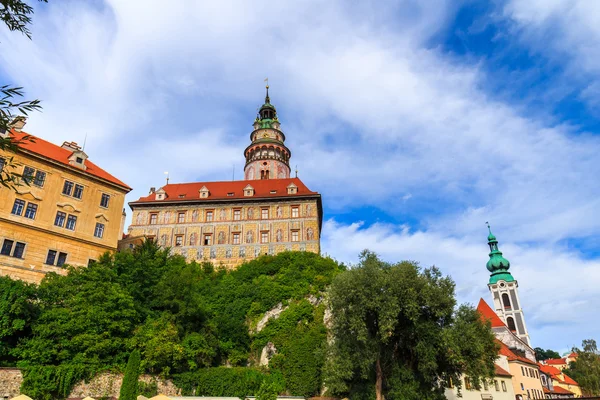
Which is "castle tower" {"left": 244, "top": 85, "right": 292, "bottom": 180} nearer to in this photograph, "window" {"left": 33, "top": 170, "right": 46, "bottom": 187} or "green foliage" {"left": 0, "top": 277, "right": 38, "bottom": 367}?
"window" {"left": 33, "top": 170, "right": 46, "bottom": 187}

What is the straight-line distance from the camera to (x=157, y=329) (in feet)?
80.8

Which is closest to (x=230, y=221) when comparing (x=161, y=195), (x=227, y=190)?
(x=227, y=190)

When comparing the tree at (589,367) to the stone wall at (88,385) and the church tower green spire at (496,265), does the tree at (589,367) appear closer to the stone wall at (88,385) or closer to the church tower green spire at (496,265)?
the church tower green spire at (496,265)

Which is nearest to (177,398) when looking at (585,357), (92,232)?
(92,232)

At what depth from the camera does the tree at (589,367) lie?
2222 inches

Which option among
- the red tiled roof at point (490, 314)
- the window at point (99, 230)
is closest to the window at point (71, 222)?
the window at point (99, 230)

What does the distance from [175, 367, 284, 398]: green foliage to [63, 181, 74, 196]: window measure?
1767cm

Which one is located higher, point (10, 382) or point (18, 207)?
point (18, 207)

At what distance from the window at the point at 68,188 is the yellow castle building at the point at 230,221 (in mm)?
12683

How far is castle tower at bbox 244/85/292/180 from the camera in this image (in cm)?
5969

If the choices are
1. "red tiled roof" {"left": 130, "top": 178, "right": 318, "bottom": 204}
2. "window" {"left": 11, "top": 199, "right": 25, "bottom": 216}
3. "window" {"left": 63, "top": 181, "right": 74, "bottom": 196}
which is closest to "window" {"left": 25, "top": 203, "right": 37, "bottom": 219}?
"window" {"left": 11, "top": 199, "right": 25, "bottom": 216}

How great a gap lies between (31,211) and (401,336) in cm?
2797

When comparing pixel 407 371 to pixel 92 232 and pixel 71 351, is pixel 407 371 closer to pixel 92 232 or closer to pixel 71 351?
pixel 71 351

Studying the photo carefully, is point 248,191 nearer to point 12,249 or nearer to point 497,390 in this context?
point 12,249
